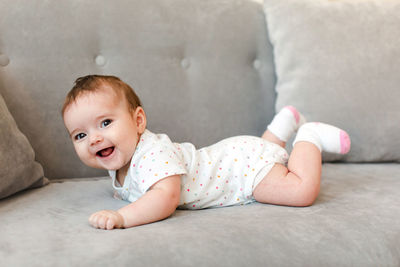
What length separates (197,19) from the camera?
1585 mm

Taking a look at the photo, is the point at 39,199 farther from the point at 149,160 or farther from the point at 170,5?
the point at 170,5

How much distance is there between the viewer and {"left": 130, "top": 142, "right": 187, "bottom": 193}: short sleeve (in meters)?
1.00

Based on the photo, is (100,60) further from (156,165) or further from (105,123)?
(156,165)

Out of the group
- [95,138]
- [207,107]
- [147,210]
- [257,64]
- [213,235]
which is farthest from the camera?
[257,64]

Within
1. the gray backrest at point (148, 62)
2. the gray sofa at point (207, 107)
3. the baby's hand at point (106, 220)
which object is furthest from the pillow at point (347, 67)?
the baby's hand at point (106, 220)

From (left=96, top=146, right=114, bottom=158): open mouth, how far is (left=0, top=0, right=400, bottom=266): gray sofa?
0.44 ft

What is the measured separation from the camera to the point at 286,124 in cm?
144

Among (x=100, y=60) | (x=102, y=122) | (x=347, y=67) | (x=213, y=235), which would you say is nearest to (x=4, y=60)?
(x=100, y=60)

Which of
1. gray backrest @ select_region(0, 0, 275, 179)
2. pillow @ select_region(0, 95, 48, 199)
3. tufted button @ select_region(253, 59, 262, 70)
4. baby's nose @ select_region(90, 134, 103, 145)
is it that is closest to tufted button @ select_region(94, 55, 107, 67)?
gray backrest @ select_region(0, 0, 275, 179)

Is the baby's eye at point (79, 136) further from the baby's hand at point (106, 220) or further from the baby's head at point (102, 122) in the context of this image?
the baby's hand at point (106, 220)

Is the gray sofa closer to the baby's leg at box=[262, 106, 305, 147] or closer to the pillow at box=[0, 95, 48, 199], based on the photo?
the pillow at box=[0, 95, 48, 199]

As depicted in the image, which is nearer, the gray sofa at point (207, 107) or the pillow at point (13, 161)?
the gray sofa at point (207, 107)

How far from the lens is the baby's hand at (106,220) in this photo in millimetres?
872

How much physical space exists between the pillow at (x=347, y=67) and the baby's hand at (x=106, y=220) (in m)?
0.93
